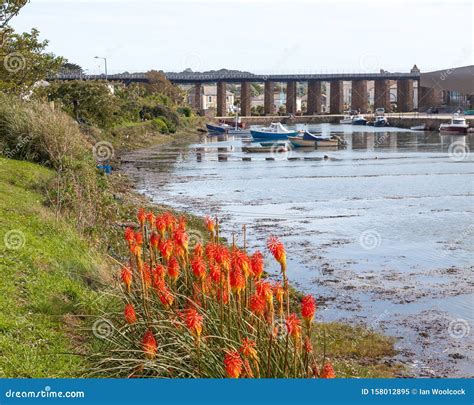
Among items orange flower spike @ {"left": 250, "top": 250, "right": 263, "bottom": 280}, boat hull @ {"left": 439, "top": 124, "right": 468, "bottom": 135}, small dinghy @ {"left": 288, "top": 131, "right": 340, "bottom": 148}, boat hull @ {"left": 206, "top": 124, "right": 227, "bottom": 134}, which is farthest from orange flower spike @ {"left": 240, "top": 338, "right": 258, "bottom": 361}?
boat hull @ {"left": 206, "top": 124, "right": 227, "bottom": 134}

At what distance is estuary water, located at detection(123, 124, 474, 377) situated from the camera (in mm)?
16266

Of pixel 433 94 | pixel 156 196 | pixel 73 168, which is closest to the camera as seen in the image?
pixel 73 168

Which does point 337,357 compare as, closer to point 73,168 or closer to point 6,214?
point 6,214

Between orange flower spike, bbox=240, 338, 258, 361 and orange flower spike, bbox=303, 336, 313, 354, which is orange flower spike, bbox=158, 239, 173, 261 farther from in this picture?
orange flower spike, bbox=303, 336, 313, 354

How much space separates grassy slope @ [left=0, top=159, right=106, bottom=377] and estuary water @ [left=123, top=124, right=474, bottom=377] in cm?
525

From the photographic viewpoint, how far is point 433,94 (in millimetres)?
156625

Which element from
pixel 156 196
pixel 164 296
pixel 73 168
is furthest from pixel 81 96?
pixel 164 296

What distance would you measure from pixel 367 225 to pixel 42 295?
1949cm

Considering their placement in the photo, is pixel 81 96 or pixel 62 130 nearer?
pixel 62 130

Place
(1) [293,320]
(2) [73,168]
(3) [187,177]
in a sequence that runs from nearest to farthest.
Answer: (1) [293,320] < (2) [73,168] < (3) [187,177]

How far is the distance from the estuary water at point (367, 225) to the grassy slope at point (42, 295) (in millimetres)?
5251

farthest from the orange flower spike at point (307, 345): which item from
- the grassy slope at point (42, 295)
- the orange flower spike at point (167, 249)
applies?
the grassy slope at point (42, 295)

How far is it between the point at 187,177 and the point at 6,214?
33843 millimetres

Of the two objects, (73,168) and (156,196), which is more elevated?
(73,168)
